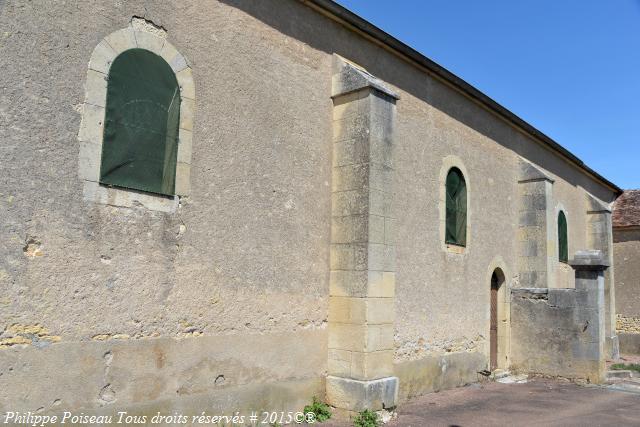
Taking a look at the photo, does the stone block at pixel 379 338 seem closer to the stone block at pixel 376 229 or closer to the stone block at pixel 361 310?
the stone block at pixel 361 310

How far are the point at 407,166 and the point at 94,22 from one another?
524 centimetres

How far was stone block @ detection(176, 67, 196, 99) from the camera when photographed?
575cm

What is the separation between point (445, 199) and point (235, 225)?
189 inches

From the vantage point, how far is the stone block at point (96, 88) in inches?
196

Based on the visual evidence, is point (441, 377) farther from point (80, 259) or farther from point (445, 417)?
point (80, 259)

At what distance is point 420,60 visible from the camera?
363 inches

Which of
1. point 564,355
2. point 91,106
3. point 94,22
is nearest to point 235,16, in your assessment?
point 94,22

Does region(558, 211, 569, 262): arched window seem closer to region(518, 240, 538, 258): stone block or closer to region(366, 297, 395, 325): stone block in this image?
region(518, 240, 538, 258): stone block

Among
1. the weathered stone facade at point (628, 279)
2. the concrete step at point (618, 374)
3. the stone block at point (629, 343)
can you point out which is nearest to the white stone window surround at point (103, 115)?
the concrete step at point (618, 374)

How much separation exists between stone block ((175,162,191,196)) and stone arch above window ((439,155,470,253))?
5168 millimetres

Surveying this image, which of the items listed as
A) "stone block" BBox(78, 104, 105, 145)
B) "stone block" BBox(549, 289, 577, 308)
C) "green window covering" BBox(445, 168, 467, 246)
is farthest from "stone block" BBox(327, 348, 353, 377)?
"stone block" BBox(549, 289, 577, 308)

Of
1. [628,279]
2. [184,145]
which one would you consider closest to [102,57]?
[184,145]

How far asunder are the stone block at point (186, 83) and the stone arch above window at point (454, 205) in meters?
5.20

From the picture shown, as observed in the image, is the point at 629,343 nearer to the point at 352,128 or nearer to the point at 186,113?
the point at 352,128
